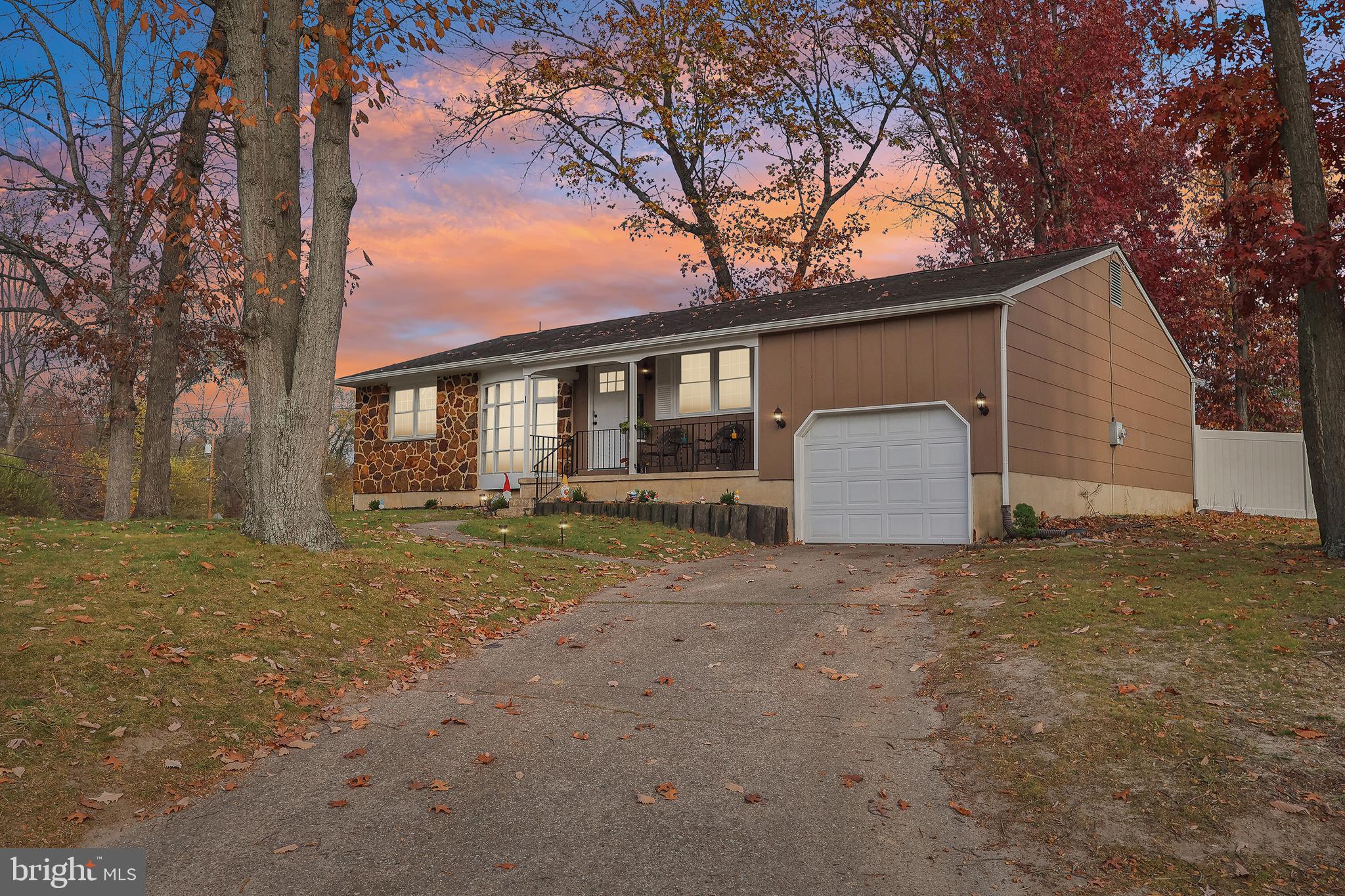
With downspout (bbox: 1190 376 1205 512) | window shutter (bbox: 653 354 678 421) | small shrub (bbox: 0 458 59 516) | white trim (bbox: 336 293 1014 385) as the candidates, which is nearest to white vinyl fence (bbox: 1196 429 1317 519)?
downspout (bbox: 1190 376 1205 512)

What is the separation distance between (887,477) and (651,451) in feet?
20.1

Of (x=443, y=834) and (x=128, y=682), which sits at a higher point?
(x=128, y=682)

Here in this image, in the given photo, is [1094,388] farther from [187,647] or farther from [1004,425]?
[187,647]

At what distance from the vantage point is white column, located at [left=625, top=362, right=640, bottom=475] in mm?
19250

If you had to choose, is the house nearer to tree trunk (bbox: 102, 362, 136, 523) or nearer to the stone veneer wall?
the stone veneer wall

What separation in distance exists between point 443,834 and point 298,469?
612 centimetres

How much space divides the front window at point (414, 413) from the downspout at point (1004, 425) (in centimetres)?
1486

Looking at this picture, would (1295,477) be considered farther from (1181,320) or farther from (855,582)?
(855,582)

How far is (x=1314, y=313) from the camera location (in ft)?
34.6

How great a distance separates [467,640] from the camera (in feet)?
27.6

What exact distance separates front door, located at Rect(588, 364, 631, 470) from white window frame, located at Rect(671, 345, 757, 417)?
1.36 meters

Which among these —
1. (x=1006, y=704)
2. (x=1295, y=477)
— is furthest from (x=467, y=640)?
(x=1295, y=477)

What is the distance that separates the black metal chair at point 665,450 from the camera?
1945 centimetres

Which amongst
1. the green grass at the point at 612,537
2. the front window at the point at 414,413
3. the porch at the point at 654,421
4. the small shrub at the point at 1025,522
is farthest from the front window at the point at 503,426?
the small shrub at the point at 1025,522
